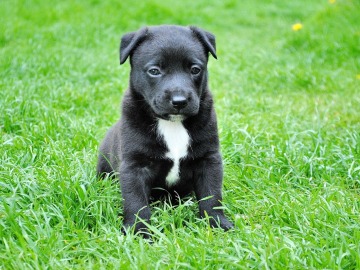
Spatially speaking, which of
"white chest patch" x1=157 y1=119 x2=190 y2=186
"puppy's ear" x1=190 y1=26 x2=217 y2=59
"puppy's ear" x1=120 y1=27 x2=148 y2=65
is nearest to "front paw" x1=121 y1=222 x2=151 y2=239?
"white chest patch" x1=157 y1=119 x2=190 y2=186

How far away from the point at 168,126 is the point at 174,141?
0.13m

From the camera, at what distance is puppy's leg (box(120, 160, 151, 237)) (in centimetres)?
354

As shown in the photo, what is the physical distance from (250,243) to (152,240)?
25.6 inches

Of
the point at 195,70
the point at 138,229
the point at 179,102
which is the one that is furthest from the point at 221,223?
the point at 195,70

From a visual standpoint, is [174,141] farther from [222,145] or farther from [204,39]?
[222,145]

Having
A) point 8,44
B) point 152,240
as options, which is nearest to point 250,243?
point 152,240

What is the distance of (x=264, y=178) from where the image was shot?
4180 millimetres

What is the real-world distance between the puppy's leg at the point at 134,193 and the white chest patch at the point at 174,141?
0.57 ft

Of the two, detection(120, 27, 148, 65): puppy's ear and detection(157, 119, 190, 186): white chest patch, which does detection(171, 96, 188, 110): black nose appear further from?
detection(120, 27, 148, 65): puppy's ear

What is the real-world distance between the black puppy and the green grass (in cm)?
16

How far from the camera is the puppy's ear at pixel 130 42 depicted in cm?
374

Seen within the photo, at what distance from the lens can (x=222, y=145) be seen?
15.6 ft

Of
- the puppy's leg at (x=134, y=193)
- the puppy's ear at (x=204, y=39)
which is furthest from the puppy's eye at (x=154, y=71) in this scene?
the puppy's leg at (x=134, y=193)

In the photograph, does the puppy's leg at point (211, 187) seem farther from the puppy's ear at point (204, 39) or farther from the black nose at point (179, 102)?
the puppy's ear at point (204, 39)
